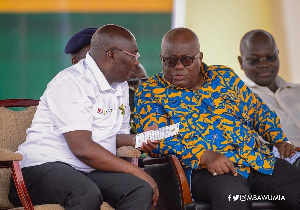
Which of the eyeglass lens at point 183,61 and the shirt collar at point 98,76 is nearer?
the shirt collar at point 98,76

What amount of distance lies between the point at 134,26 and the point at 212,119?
2664 millimetres

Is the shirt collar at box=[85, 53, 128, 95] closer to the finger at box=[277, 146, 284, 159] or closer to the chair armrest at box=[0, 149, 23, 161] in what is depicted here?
the chair armrest at box=[0, 149, 23, 161]

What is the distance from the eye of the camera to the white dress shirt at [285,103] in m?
4.77

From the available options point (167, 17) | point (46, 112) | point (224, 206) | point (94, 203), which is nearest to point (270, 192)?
point (224, 206)

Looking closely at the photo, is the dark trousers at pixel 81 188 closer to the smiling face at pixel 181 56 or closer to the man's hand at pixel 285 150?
the smiling face at pixel 181 56

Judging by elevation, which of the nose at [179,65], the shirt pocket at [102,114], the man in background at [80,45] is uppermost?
the man in background at [80,45]

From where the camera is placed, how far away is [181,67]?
385 cm

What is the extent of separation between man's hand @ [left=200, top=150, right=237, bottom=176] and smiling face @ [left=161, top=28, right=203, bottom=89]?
1.93 feet

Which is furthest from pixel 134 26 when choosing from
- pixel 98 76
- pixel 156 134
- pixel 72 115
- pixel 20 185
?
pixel 20 185

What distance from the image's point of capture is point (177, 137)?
3.72 m

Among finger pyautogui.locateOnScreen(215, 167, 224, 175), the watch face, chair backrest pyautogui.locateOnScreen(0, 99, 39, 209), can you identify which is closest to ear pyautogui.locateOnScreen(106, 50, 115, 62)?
the watch face

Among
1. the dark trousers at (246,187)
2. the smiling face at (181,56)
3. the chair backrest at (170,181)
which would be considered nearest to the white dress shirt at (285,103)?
the dark trousers at (246,187)

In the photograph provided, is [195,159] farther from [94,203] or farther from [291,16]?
[291,16]

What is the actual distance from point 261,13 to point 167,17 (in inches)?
42.6
